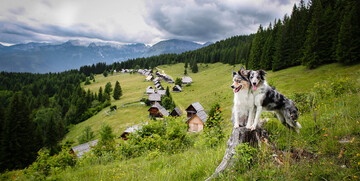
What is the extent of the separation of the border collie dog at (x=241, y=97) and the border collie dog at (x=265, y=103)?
122 millimetres

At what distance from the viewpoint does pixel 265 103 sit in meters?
4.37

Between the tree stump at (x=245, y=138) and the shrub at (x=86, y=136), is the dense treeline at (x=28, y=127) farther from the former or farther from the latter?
the tree stump at (x=245, y=138)

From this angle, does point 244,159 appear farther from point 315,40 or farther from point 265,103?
point 315,40

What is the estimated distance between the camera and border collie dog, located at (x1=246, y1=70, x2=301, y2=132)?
4.21 meters

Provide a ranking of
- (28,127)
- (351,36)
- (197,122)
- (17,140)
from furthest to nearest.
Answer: (28,127), (17,140), (197,122), (351,36)

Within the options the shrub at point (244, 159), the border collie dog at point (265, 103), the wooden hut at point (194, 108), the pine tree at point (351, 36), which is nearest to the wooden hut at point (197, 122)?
the wooden hut at point (194, 108)

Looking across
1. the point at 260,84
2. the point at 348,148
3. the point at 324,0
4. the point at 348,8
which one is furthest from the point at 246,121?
the point at 324,0

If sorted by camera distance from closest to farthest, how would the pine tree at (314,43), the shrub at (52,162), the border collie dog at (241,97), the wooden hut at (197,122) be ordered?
the border collie dog at (241,97) < the shrub at (52,162) < the wooden hut at (197,122) < the pine tree at (314,43)

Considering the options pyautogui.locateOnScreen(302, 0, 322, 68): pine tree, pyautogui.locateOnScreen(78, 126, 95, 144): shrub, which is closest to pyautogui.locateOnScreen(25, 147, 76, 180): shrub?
pyautogui.locateOnScreen(78, 126, 95, 144): shrub

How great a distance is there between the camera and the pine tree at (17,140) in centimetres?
3084

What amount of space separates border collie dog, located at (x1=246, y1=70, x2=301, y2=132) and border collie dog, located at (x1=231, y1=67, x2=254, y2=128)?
122mm

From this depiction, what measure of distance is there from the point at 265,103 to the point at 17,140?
47.7 metres

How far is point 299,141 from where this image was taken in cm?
410

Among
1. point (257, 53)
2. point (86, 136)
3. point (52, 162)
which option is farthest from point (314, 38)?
point (86, 136)
